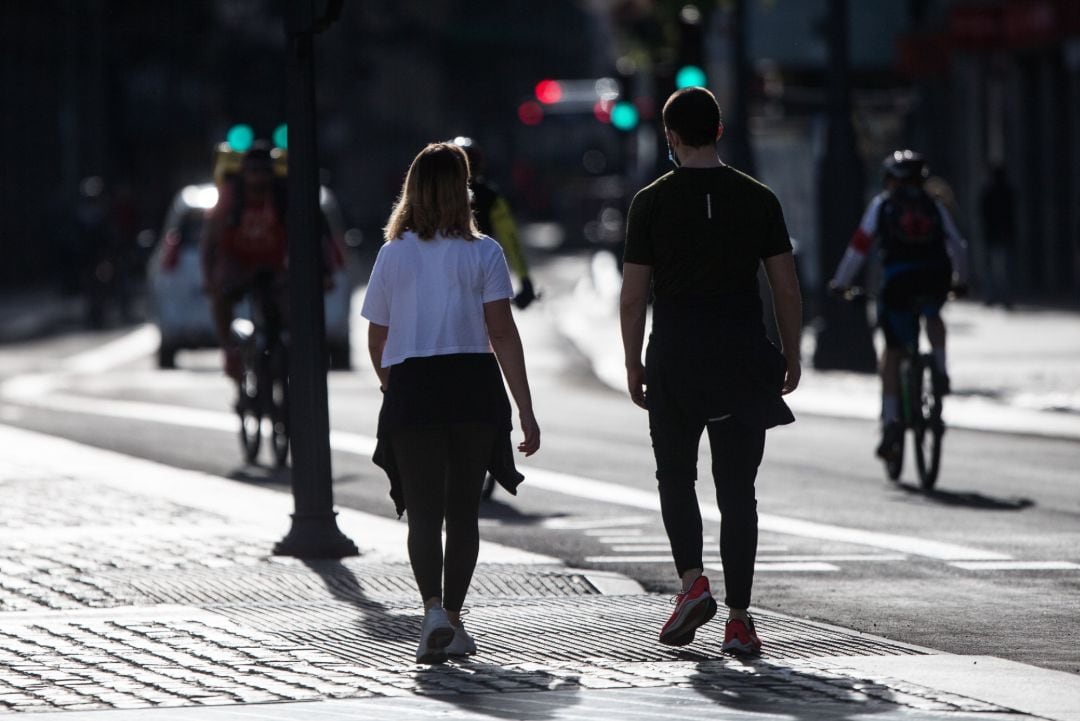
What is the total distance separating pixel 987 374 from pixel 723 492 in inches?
545

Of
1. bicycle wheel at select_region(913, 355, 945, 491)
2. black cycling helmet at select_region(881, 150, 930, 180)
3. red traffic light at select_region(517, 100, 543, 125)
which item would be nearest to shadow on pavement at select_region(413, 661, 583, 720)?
bicycle wheel at select_region(913, 355, 945, 491)

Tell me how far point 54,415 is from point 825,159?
752cm

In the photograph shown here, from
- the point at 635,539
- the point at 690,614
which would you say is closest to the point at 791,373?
the point at 690,614

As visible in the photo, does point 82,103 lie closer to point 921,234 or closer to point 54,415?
point 54,415

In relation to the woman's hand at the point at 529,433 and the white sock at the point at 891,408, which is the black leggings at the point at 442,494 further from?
the white sock at the point at 891,408

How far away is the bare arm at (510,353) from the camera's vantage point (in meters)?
7.76

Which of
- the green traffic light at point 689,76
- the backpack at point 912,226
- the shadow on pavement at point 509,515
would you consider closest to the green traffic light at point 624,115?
the green traffic light at point 689,76

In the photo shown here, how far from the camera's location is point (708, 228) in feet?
25.3

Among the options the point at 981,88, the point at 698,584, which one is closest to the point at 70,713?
the point at 698,584

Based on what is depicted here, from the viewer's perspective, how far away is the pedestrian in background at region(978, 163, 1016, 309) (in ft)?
104

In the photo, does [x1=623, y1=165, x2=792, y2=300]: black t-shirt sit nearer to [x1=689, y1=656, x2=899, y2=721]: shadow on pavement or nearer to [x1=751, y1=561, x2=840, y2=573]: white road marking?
[x1=689, y1=656, x2=899, y2=721]: shadow on pavement

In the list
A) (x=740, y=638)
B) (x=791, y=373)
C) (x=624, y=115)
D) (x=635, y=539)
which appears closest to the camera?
(x=740, y=638)

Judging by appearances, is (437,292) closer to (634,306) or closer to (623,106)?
(634,306)

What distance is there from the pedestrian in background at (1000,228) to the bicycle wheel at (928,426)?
61.2ft
